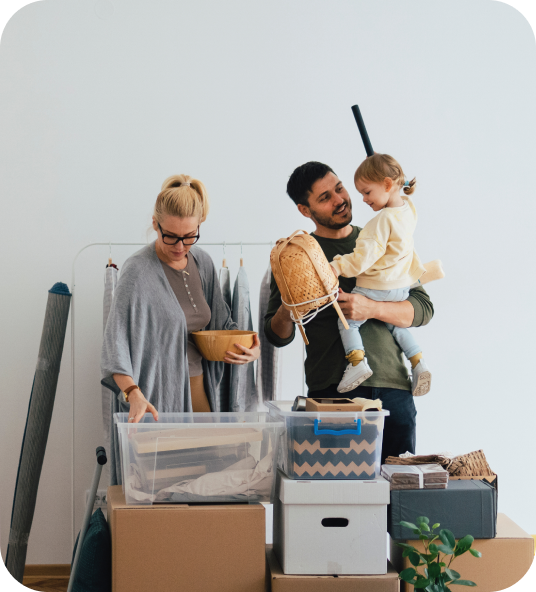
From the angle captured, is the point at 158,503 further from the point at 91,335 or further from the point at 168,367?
the point at 91,335

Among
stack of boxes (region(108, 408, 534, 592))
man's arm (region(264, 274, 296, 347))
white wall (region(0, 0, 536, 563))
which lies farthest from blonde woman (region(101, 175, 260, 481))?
white wall (region(0, 0, 536, 563))

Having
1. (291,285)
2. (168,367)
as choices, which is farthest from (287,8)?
(168,367)

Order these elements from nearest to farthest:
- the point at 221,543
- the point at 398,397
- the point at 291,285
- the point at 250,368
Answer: the point at 221,543
the point at 291,285
the point at 398,397
the point at 250,368

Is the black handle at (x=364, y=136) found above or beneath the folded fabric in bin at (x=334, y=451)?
above

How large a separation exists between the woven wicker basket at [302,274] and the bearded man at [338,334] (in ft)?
0.48

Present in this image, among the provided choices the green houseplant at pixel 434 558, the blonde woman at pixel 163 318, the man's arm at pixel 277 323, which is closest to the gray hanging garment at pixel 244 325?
the man's arm at pixel 277 323

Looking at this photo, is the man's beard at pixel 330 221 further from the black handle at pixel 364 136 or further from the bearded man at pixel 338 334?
the black handle at pixel 364 136

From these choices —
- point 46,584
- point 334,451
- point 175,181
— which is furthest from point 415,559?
point 46,584

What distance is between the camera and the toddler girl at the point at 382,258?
1901 mm

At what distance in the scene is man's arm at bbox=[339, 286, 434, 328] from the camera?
1.92 metres

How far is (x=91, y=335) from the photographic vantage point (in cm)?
258

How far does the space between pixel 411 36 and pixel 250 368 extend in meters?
1.62

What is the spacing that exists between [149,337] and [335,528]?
2.48ft

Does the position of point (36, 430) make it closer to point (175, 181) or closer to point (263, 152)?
point (175, 181)
